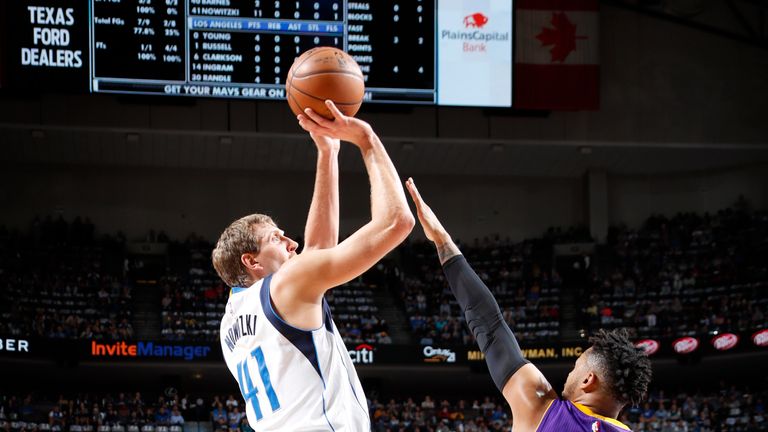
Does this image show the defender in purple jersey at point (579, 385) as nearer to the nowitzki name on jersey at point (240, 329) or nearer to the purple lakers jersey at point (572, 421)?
the purple lakers jersey at point (572, 421)

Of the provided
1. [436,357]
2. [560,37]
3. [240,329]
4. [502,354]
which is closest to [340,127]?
[240,329]

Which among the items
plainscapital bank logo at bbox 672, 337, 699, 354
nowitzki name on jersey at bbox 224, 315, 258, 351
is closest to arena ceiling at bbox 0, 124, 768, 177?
plainscapital bank logo at bbox 672, 337, 699, 354

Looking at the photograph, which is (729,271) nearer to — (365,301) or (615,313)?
(615,313)

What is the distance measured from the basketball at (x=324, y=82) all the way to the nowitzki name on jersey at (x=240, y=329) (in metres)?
0.89

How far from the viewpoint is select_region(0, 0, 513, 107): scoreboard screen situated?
21781mm

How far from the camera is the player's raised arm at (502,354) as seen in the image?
3.61 m

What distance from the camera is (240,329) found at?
3830 mm

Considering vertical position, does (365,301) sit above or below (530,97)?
below

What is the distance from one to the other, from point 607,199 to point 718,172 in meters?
3.43

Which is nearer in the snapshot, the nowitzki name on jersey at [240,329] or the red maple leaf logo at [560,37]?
the nowitzki name on jersey at [240,329]

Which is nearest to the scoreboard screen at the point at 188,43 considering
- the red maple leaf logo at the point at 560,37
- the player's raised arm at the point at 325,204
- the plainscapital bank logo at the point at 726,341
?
the red maple leaf logo at the point at 560,37

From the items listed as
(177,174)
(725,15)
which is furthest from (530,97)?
(177,174)

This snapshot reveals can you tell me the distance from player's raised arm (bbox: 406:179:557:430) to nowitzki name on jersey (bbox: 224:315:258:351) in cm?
82

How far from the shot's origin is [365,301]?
86.5ft
